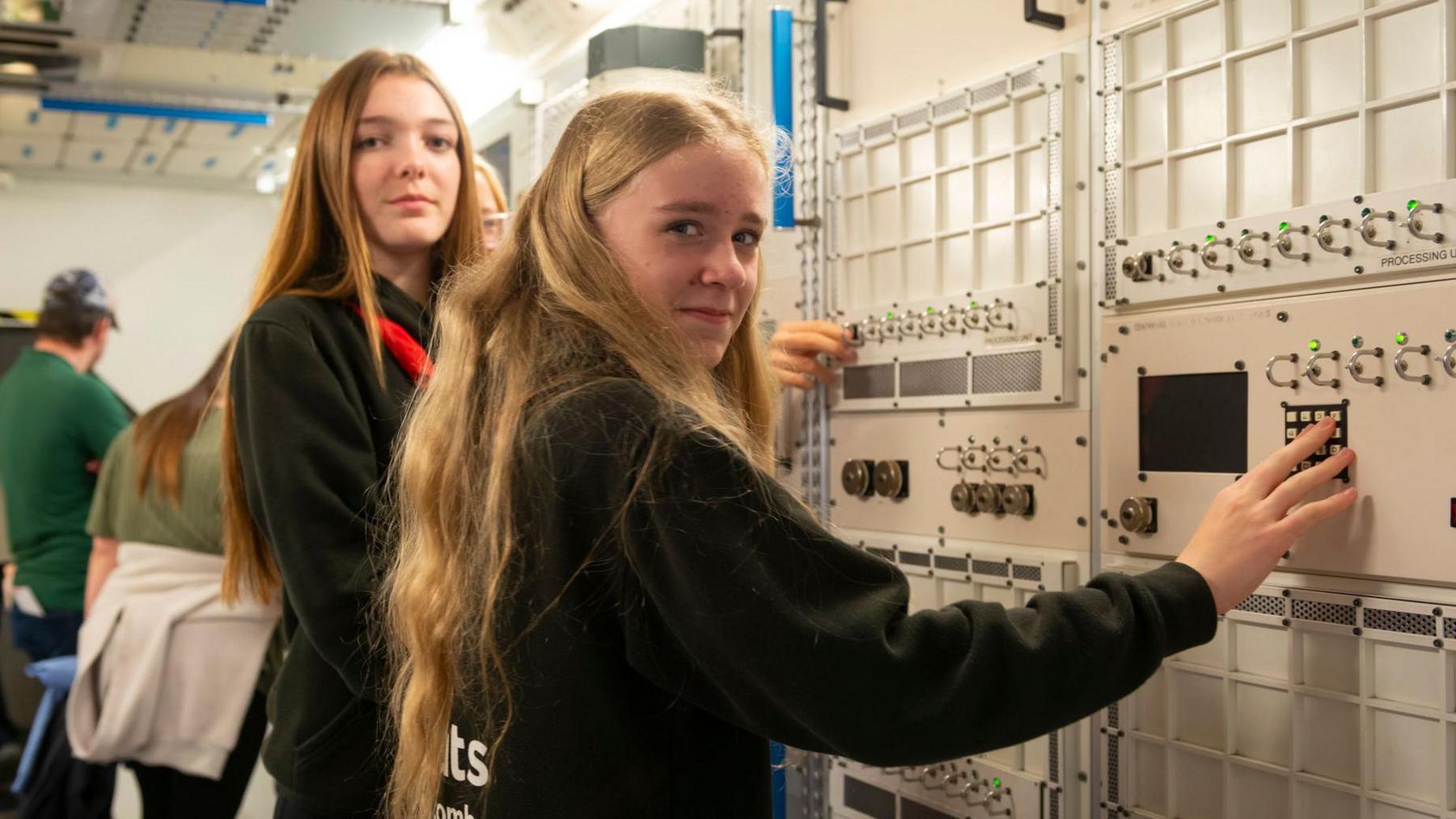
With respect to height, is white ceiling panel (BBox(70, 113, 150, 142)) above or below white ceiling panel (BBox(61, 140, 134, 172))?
below

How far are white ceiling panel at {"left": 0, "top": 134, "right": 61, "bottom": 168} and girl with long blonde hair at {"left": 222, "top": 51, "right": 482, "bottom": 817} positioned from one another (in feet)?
20.6

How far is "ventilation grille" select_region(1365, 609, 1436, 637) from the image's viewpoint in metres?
1.92

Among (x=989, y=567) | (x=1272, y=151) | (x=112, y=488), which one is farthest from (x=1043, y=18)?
(x=112, y=488)

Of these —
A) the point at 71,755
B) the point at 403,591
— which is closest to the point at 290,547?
the point at 403,591

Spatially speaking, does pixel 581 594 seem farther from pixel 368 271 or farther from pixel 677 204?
pixel 368 271

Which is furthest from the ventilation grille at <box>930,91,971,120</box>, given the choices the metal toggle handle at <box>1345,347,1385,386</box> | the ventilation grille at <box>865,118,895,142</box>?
the metal toggle handle at <box>1345,347,1385,386</box>

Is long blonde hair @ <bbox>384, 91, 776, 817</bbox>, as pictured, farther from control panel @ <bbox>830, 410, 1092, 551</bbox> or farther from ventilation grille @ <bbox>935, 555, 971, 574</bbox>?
ventilation grille @ <bbox>935, 555, 971, 574</bbox>

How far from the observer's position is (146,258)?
8984 mm

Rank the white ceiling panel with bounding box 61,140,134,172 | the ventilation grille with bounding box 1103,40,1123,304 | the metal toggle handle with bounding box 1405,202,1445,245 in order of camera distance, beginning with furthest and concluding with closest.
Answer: the white ceiling panel with bounding box 61,140,134,172 < the ventilation grille with bounding box 1103,40,1123,304 < the metal toggle handle with bounding box 1405,202,1445,245

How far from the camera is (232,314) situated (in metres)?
9.23

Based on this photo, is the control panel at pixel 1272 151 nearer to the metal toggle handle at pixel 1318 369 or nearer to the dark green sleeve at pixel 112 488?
the metal toggle handle at pixel 1318 369

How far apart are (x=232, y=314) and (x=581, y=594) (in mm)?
8624

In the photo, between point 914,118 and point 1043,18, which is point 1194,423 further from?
point 914,118

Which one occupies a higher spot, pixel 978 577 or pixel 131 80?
pixel 131 80
